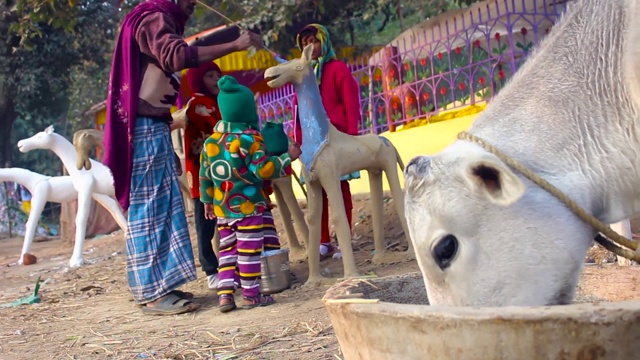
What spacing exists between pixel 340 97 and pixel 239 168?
1.75 meters

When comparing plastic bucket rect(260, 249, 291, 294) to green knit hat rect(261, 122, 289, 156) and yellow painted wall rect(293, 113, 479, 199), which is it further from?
yellow painted wall rect(293, 113, 479, 199)

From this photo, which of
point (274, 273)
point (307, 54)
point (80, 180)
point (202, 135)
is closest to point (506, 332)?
point (274, 273)

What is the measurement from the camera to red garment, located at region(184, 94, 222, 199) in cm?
516

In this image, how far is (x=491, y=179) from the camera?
6.12 ft

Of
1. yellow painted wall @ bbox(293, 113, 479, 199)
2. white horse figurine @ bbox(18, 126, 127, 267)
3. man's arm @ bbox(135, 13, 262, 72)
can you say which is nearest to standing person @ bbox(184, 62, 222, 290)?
man's arm @ bbox(135, 13, 262, 72)

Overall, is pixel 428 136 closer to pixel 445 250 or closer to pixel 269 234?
pixel 269 234

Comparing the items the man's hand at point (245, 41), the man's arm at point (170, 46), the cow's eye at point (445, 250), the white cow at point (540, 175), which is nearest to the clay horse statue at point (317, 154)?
the man's hand at point (245, 41)

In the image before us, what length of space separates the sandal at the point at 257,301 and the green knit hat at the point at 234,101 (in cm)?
117

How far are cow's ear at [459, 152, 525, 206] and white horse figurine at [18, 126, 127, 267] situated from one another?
21.7ft

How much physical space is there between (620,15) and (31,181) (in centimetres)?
875

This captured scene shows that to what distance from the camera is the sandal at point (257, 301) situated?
14.6 ft

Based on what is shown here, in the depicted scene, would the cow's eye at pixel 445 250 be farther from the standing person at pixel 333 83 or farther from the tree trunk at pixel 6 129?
the tree trunk at pixel 6 129

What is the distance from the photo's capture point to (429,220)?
1.86 m

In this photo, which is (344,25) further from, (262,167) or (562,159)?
(562,159)
